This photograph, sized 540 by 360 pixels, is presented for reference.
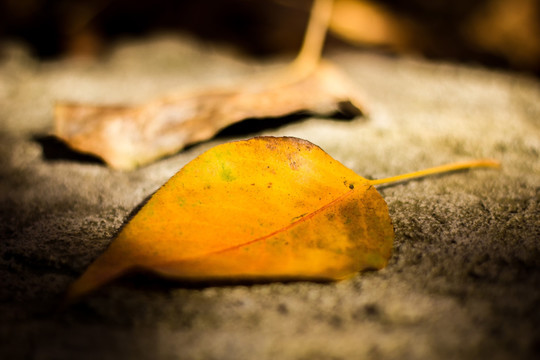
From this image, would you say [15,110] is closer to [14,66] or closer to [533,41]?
[14,66]

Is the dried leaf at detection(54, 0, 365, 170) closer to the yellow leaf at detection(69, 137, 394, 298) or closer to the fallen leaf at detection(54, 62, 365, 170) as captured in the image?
the fallen leaf at detection(54, 62, 365, 170)

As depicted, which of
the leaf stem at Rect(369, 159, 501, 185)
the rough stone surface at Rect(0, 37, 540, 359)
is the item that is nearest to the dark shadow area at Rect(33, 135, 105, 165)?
the rough stone surface at Rect(0, 37, 540, 359)

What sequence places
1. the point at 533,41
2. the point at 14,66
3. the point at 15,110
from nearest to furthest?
the point at 15,110
the point at 14,66
the point at 533,41

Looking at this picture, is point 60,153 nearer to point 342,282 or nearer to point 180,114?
point 180,114

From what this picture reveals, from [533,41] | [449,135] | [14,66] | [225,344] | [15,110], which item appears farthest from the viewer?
[533,41]

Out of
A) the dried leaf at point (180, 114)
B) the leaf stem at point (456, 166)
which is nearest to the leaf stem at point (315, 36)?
the dried leaf at point (180, 114)

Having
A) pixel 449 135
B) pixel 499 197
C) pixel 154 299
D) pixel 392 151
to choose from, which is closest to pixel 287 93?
pixel 392 151

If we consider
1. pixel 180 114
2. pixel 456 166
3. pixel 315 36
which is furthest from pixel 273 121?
pixel 315 36

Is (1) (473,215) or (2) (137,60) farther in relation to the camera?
(2) (137,60)
